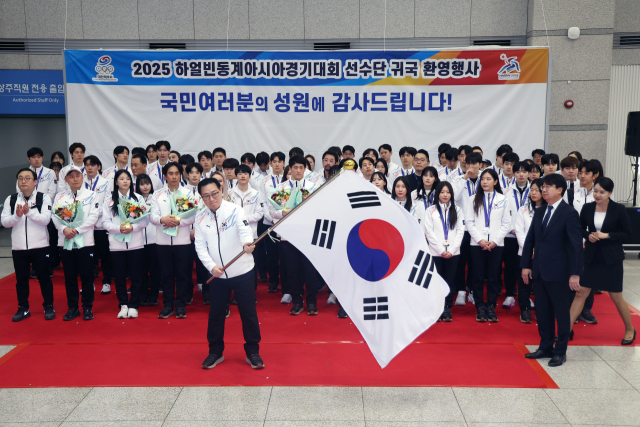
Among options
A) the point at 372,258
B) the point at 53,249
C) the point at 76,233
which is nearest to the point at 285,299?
the point at 76,233

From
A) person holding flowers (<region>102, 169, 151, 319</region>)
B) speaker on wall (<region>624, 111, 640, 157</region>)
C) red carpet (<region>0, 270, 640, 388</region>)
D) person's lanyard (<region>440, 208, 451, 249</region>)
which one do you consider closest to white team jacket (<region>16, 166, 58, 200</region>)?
red carpet (<region>0, 270, 640, 388</region>)

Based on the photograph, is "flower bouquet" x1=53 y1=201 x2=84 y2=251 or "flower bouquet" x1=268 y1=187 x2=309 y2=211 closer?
"flower bouquet" x1=53 y1=201 x2=84 y2=251

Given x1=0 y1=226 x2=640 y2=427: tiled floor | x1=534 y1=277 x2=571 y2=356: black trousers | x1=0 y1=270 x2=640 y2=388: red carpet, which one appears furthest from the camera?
x1=534 y1=277 x2=571 y2=356: black trousers

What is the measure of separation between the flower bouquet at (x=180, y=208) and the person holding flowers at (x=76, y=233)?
0.81 metres

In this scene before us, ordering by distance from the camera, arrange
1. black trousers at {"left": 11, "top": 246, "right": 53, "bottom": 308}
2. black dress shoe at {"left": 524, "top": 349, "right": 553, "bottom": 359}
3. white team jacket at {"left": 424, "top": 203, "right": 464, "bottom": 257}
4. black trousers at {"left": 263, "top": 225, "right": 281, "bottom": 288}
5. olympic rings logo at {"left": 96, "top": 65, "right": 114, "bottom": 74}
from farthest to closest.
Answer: olympic rings logo at {"left": 96, "top": 65, "right": 114, "bottom": 74}, black trousers at {"left": 263, "top": 225, "right": 281, "bottom": 288}, black trousers at {"left": 11, "top": 246, "right": 53, "bottom": 308}, white team jacket at {"left": 424, "top": 203, "right": 464, "bottom": 257}, black dress shoe at {"left": 524, "top": 349, "right": 553, "bottom": 359}

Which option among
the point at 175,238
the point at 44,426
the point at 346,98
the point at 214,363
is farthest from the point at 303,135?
the point at 44,426

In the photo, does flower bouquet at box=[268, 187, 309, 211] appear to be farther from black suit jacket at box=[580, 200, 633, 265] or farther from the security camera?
the security camera

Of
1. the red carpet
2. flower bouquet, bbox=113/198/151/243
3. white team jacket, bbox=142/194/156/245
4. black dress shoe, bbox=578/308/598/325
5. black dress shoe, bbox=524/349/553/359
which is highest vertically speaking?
flower bouquet, bbox=113/198/151/243

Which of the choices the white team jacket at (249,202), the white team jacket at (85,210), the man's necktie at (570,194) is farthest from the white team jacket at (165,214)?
the man's necktie at (570,194)

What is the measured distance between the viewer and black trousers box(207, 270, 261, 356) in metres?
4.61

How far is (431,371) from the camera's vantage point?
15.1ft

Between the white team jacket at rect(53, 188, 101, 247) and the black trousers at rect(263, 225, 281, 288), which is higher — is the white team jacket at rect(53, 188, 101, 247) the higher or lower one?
the higher one

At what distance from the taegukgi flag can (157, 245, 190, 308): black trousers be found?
7.47 ft

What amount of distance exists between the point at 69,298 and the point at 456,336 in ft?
13.1
